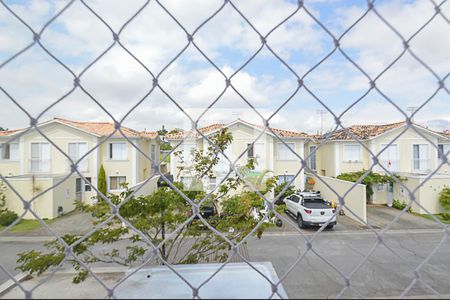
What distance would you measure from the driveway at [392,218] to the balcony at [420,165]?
1613 millimetres

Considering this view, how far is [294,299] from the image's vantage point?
43 centimetres

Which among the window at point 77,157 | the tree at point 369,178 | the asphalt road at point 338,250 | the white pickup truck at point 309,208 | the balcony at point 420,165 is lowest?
the asphalt road at point 338,250

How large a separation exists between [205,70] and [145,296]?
534 millimetres

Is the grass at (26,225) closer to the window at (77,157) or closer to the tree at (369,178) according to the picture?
the window at (77,157)

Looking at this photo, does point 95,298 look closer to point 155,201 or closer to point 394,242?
point 155,201

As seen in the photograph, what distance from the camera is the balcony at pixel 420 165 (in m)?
8.75

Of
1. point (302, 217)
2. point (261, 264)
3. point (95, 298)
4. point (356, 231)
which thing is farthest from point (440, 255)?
point (95, 298)

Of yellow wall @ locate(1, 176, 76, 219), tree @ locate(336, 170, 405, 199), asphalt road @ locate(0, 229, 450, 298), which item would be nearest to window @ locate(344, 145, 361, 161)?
tree @ locate(336, 170, 405, 199)

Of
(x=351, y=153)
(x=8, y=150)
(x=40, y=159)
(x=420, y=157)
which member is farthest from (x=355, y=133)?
(x=420, y=157)

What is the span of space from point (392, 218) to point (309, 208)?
372cm

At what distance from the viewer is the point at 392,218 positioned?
725 cm

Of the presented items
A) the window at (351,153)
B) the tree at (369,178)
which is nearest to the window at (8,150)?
the tree at (369,178)

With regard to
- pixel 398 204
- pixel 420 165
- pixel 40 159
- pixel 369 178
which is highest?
pixel 40 159

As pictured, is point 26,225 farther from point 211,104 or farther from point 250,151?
point 211,104
